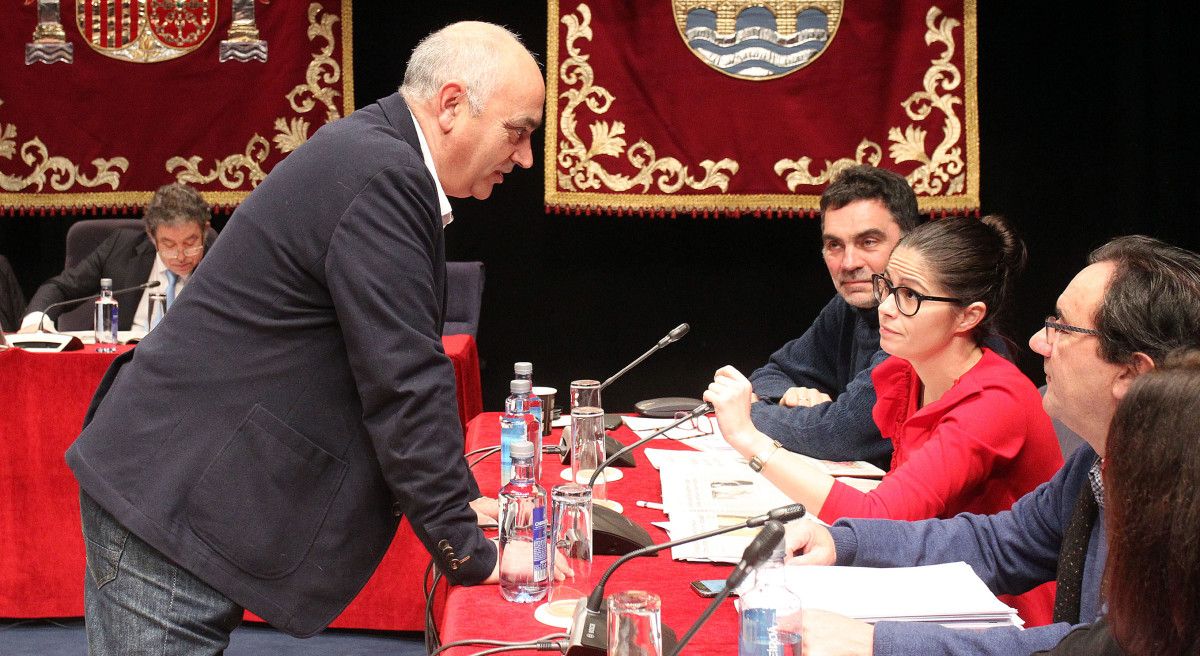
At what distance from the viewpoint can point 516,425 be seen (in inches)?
75.5

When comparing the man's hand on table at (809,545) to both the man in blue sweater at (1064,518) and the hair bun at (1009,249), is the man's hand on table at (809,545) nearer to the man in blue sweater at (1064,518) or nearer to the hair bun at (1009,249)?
the man in blue sweater at (1064,518)

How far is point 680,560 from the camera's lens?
4.84 ft

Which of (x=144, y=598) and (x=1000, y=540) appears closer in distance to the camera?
(x=144, y=598)

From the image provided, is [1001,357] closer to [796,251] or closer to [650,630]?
[650,630]

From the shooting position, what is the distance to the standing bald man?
1280 millimetres

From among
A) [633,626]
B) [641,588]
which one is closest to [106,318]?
[641,588]

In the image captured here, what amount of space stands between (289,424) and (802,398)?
5.09ft

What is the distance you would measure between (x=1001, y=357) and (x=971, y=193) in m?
2.33

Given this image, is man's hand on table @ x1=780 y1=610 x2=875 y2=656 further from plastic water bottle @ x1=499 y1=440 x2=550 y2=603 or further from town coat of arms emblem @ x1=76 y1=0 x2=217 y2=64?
town coat of arms emblem @ x1=76 y1=0 x2=217 y2=64

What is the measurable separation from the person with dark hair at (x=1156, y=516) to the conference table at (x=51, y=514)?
214 cm

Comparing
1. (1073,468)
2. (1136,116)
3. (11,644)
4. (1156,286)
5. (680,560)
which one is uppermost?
(1136,116)

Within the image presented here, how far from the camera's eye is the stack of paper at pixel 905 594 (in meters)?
1.25

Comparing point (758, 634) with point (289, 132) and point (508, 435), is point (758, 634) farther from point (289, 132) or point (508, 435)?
point (289, 132)

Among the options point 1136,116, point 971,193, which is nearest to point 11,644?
point 971,193
